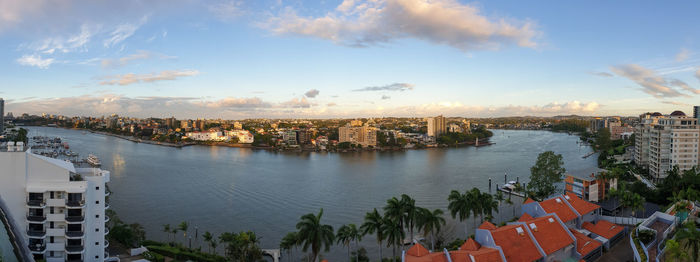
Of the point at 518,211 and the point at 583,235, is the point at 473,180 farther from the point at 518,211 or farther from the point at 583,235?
the point at 583,235

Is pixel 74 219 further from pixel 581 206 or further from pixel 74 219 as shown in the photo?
pixel 581 206

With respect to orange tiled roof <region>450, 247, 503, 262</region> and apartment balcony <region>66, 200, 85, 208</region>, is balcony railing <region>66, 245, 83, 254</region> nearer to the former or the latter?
apartment balcony <region>66, 200, 85, 208</region>

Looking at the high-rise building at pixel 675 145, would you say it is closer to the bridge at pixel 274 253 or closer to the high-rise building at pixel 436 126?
the bridge at pixel 274 253

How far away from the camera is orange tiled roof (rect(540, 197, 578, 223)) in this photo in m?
8.01

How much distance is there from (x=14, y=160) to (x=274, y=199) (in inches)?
335

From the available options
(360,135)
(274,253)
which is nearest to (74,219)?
(274,253)

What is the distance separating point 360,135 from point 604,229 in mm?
30524

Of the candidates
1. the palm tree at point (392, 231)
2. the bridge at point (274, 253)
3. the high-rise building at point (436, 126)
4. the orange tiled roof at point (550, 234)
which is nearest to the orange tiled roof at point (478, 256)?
the orange tiled roof at point (550, 234)

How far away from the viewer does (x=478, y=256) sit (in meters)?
5.74

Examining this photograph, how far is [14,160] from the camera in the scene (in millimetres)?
6203

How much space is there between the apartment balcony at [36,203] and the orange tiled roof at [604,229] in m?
9.74

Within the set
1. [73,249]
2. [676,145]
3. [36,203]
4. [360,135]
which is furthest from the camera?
[360,135]

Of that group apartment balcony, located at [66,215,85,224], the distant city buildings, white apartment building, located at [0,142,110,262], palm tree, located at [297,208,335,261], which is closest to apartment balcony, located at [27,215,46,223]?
white apartment building, located at [0,142,110,262]

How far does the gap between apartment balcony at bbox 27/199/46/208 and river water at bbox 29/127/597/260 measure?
3.76 metres
